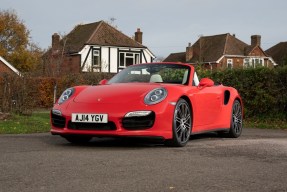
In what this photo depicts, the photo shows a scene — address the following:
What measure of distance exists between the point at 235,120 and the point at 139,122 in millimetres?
3169

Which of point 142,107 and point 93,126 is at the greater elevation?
point 142,107

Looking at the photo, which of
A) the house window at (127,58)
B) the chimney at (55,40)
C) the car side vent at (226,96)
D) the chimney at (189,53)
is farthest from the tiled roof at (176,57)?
the car side vent at (226,96)

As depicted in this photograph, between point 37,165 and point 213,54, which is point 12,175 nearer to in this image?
point 37,165

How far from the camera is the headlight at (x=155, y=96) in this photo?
720 centimetres

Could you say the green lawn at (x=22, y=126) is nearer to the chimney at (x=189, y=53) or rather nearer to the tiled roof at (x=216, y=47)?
the tiled roof at (x=216, y=47)

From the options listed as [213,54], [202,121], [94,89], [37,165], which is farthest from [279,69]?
[213,54]

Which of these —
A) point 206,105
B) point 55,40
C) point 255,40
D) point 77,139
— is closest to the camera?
point 77,139

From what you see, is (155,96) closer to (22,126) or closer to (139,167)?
(139,167)

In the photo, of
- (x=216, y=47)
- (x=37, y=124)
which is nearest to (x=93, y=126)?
(x=37, y=124)

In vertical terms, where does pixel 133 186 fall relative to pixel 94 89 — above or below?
below

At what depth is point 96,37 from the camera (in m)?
50.4

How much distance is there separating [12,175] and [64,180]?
21.8 inches

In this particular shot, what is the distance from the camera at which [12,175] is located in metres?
4.82

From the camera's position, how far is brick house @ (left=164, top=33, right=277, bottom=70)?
62.2 metres
